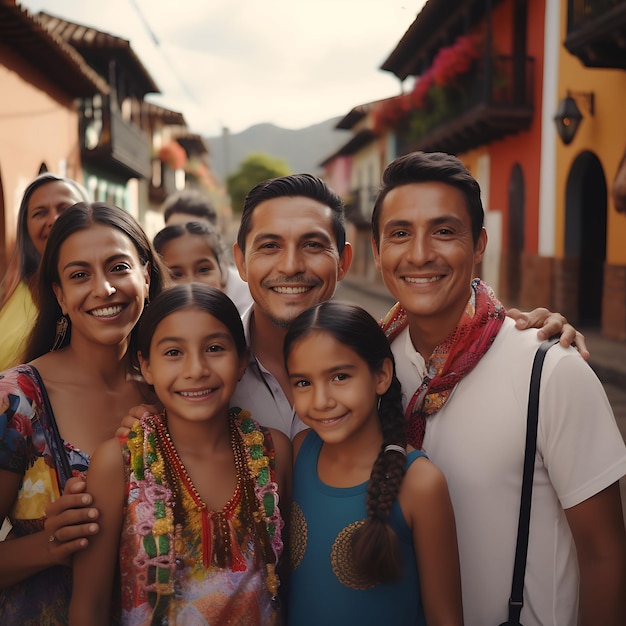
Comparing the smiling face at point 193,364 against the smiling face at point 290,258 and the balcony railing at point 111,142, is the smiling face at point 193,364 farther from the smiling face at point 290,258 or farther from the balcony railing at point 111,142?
the balcony railing at point 111,142

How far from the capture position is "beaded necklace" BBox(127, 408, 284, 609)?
199 cm

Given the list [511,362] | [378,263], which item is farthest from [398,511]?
[378,263]

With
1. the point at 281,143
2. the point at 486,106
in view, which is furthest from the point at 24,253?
the point at 281,143

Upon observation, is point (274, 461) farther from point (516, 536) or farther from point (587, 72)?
point (587, 72)

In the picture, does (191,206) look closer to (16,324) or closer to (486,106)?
(16,324)

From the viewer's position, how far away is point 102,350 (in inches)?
96.6

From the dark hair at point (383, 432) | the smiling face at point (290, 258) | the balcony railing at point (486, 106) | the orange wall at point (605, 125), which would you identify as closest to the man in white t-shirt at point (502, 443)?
the dark hair at point (383, 432)

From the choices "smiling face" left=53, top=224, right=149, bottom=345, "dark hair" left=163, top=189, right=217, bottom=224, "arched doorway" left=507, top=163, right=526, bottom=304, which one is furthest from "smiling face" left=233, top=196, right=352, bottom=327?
"arched doorway" left=507, top=163, right=526, bottom=304

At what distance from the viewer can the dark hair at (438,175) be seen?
229 cm

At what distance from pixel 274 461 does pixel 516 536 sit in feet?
2.38

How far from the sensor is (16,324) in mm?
3010

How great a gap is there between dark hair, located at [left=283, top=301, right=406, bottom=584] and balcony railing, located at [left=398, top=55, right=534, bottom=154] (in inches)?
536

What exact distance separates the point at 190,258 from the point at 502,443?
2.82 m

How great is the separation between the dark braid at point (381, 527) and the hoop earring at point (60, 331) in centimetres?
118
